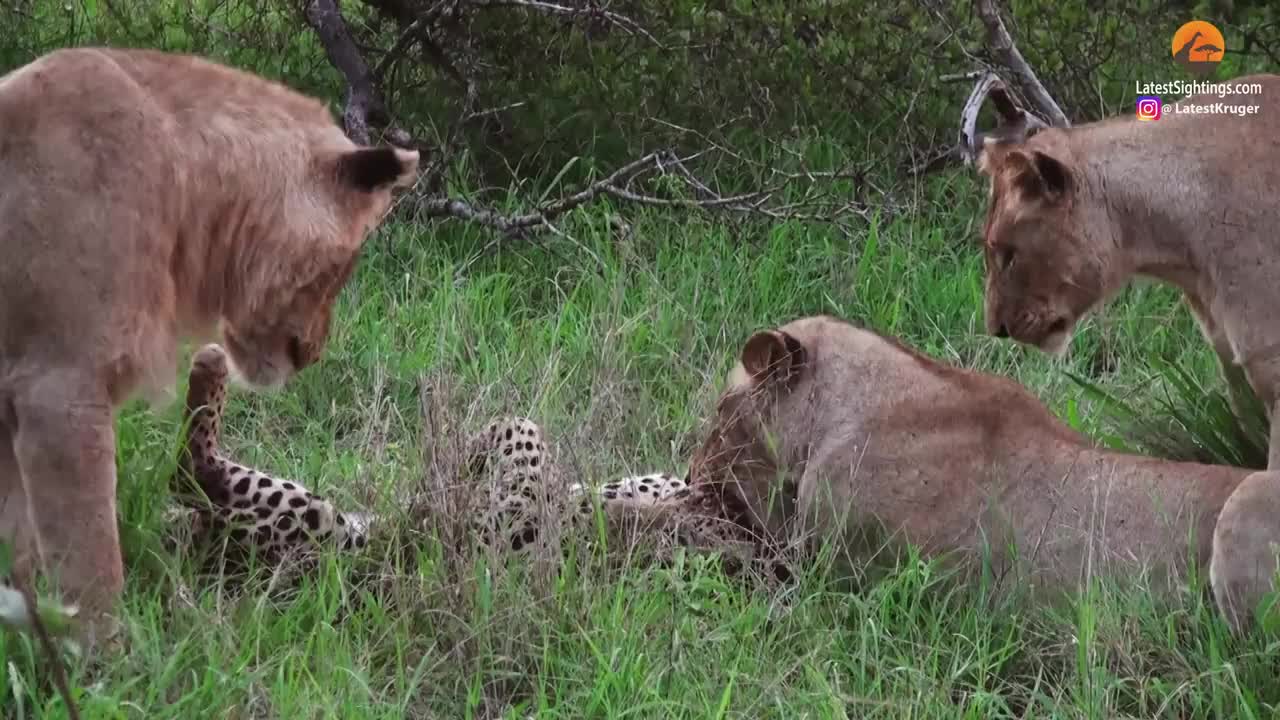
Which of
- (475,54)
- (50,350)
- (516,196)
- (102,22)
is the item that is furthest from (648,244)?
(50,350)

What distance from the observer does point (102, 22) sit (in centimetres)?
748

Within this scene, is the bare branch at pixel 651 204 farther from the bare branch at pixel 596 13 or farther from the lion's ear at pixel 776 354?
the lion's ear at pixel 776 354

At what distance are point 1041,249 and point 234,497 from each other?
208cm

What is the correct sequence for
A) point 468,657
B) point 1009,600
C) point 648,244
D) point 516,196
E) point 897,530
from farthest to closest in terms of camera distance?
point 516,196, point 648,244, point 897,530, point 1009,600, point 468,657

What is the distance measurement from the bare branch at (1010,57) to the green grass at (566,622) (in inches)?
37.7

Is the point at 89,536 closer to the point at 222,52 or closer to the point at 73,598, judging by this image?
the point at 73,598

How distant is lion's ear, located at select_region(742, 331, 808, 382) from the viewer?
15.1 ft

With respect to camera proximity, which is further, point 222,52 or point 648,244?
point 222,52

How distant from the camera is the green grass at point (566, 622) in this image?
3438 mm

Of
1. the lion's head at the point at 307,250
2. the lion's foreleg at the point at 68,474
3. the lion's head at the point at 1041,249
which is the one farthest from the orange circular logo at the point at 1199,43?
the lion's foreleg at the point at 68,474

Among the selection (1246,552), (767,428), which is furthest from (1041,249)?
(1246,552)

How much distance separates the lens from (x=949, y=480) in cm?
421

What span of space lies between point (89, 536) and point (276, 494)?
967mm

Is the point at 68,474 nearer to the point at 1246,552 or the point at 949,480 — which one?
the point at 949,480
